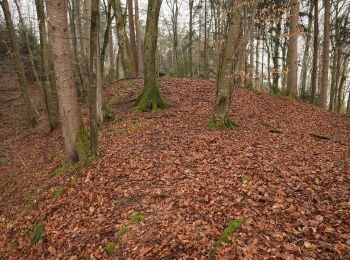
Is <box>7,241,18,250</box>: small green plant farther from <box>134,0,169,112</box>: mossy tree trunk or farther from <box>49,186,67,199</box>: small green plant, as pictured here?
<box>134,0,169,112</box>: mossy tree trunk

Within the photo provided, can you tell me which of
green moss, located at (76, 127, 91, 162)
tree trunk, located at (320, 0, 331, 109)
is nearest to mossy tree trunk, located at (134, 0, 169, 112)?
green moss, located at (76, 127, 91, 162)

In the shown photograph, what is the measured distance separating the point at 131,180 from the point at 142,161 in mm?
797

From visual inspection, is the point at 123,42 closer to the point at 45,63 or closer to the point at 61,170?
the point at 45,63

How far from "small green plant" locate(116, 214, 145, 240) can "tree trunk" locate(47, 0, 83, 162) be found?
3275 mm

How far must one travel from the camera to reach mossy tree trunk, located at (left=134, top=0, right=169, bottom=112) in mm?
10562

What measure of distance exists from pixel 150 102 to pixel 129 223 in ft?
22.2

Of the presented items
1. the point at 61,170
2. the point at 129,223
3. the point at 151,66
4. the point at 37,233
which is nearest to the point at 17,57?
the point at 151,66

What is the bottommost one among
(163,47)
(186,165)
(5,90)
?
(186,165)

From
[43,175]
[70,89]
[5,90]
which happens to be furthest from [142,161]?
[5,90]

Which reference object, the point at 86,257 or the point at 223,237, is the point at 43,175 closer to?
the point at 86,257

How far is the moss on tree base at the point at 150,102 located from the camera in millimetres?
10969

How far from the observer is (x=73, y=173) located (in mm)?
7012

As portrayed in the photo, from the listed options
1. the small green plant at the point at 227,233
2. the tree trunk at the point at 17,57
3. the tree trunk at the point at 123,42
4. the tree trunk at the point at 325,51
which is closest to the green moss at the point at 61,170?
the small green plant at the point at 227,233

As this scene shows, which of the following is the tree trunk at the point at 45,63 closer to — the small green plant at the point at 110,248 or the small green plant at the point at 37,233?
the small green plant at the point at 37,233
